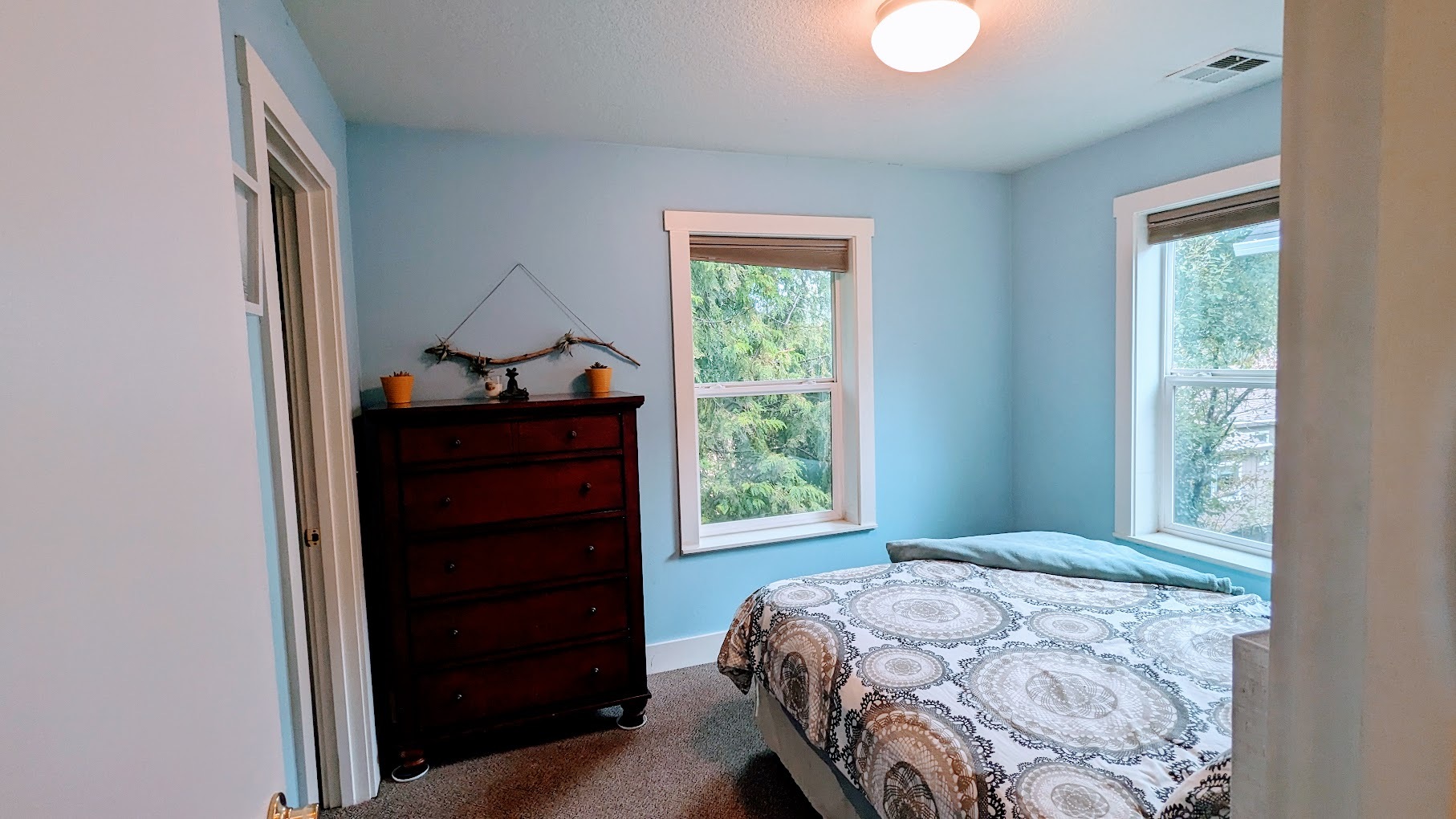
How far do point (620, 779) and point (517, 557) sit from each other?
0.84 metres

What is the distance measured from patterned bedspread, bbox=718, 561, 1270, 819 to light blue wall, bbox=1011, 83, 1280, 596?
1070mm

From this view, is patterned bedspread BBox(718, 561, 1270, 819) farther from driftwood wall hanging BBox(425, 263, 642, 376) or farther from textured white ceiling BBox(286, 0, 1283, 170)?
textured white ceiling BBox(286, 0, 1283, 170)

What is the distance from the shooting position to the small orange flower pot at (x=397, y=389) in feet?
7.76

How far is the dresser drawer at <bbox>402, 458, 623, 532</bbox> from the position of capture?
2209 mm

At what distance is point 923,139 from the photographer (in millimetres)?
2910

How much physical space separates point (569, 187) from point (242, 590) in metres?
2.38

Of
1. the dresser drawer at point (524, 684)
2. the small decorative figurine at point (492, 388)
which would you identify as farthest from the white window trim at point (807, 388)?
the small decorative figurine at point (492, 388)

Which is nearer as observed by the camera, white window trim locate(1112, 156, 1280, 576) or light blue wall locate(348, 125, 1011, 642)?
light blue wall locate(348, 125, 1011, 642)

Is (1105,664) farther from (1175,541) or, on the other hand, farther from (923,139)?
(923,139)

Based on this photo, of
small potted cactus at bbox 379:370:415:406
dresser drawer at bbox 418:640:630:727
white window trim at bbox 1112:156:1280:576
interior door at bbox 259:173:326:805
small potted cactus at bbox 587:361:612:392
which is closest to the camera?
interior door at bbox 259:173:326:805

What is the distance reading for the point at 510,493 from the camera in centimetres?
230

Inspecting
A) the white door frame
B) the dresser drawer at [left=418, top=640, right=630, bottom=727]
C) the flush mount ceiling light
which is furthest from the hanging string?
the flush mount ceiling light

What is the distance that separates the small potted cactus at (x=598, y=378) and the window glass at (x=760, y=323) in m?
0.50

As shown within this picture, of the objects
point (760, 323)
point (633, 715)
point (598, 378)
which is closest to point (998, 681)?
point (633, 715)
